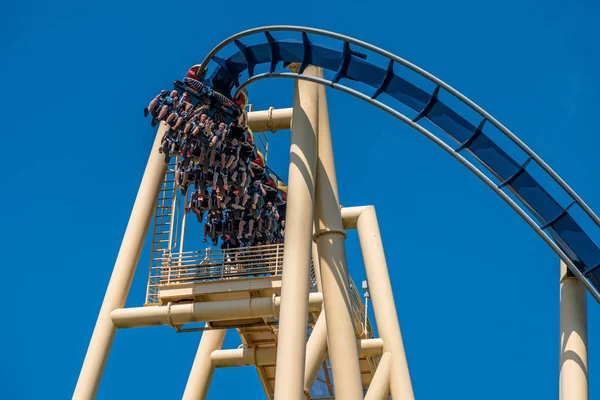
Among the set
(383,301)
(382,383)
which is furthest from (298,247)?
(383,301)

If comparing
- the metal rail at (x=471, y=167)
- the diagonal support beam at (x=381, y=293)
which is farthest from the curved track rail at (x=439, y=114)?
the diagonal support beam at (x=381, y=293)

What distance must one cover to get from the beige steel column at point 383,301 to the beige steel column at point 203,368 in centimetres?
312

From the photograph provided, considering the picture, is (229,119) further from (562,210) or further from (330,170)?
(562,210)

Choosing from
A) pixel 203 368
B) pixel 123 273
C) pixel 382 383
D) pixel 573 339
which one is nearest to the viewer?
pixel 573 339

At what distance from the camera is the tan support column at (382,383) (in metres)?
19.5

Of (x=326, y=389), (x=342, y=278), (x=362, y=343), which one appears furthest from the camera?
(x=326, y=389)

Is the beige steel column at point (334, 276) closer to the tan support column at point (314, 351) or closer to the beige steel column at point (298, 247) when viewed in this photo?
the beige steel column at point (298, 247)

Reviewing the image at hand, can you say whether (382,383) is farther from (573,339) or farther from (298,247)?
(573,339)

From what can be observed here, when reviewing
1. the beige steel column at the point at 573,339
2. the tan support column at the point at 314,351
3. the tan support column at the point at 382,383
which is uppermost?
the tan support column at the point at 314,351

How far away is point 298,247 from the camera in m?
16.5

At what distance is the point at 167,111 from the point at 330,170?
2712 mm

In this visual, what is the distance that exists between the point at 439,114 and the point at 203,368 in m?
7.63

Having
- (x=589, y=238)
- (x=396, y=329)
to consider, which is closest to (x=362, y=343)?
(x=396, y=329)

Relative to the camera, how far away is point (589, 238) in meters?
15.4
